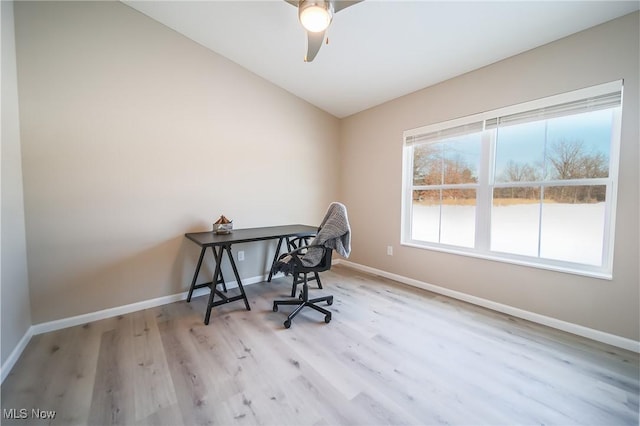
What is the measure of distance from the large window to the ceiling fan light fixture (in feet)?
6.04

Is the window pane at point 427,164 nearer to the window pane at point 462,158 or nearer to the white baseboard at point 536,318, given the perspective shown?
the window pane at point 462,158

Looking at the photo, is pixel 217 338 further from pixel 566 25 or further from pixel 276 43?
pixel 566 25

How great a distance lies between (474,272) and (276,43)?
3166mm

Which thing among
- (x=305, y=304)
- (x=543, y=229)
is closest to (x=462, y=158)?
(x=543, y=229)

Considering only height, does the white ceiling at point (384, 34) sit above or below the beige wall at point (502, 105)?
above

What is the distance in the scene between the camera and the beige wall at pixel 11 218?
1561mm

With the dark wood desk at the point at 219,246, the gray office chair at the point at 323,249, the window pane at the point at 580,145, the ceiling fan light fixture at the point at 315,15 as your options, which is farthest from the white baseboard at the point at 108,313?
the window pane at the point at 580,145

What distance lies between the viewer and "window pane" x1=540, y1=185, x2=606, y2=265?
1943mm

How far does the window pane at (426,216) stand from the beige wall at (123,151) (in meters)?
2.03

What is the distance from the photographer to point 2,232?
1.53 meters

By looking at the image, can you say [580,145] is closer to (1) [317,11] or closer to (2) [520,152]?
(2) [520,152]

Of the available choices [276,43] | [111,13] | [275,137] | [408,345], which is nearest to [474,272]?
[408,345]

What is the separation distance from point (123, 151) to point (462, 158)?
3482 millimetres

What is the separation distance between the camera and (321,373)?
5.11 feet
